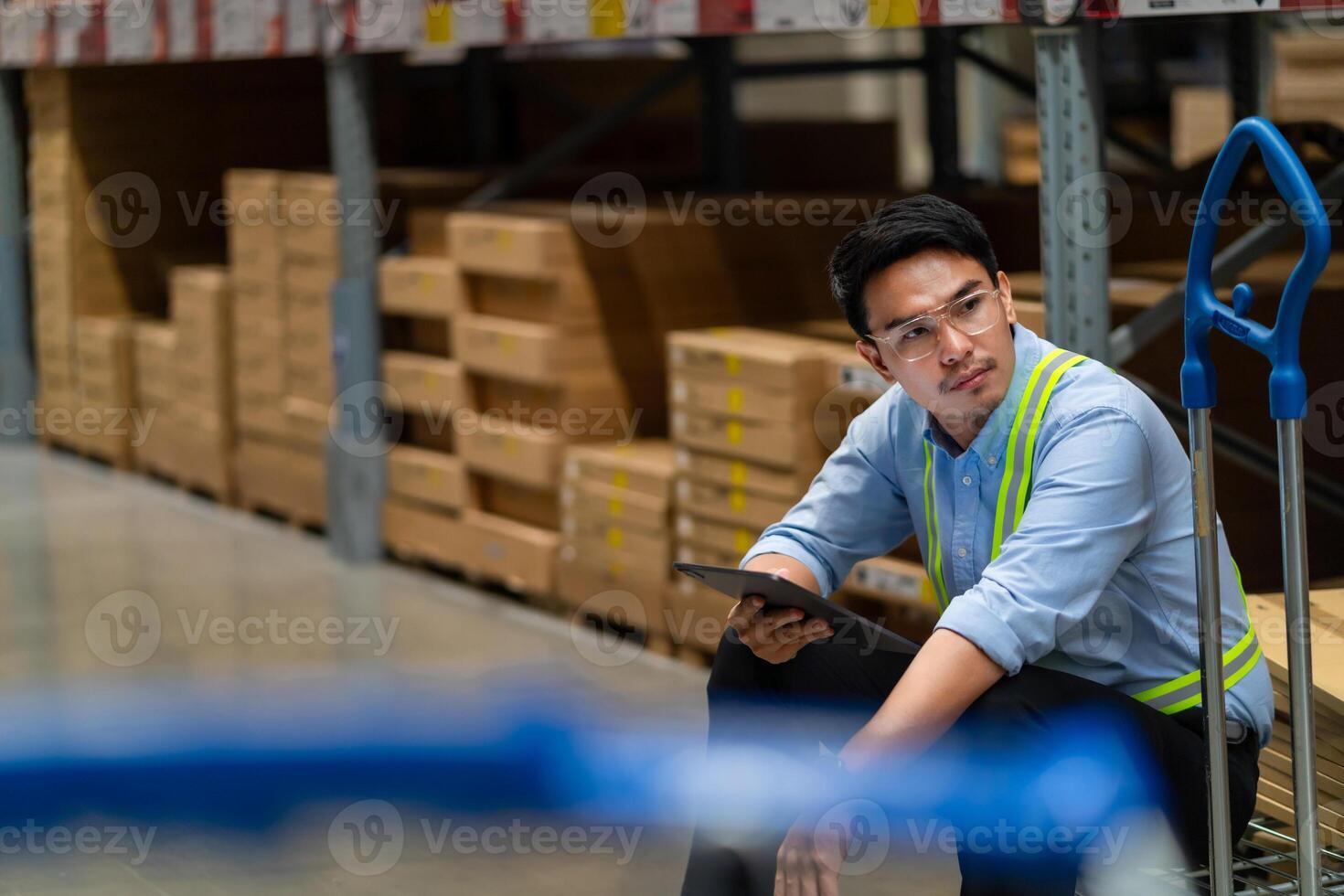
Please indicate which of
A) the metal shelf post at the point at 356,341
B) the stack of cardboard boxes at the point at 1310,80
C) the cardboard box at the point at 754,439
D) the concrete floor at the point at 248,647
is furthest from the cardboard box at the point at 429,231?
the stack of cardboard boxes at the point at 1310,80

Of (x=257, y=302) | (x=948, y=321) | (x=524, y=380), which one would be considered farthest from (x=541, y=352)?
(x=948, y=321)

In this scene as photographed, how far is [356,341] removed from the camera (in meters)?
6.88

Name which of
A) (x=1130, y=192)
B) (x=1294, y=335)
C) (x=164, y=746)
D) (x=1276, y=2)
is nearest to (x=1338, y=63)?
(x=1130, y=192)

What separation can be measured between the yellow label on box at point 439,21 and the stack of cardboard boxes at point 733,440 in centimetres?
139

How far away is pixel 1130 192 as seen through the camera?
5.77 metres

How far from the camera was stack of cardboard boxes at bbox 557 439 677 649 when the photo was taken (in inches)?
222

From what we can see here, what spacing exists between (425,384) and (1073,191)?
3152 millimetres

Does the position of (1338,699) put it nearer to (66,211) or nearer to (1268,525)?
(1268,525)

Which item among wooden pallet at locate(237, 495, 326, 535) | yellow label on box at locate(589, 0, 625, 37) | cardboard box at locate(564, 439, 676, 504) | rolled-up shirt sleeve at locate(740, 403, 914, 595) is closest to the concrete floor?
wooden pallet at locate(237, 495, 326, 535)

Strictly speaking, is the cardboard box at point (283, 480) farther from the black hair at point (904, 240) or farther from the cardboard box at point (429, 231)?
the black hair at point (904, 240)

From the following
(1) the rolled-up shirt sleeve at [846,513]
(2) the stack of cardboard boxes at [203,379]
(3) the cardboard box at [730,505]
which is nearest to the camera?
(1) the rolled-up shirt sleeve at [846,513]

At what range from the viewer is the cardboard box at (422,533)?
657 cm

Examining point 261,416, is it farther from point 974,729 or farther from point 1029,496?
point 974,729

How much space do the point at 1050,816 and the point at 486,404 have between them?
4.20 meters
